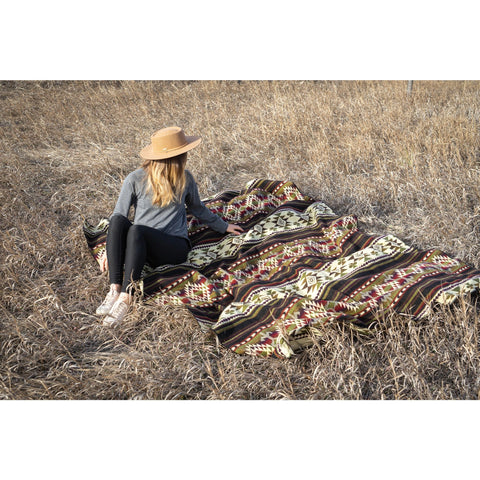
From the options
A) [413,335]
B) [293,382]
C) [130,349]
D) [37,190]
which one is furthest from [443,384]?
[37,190]

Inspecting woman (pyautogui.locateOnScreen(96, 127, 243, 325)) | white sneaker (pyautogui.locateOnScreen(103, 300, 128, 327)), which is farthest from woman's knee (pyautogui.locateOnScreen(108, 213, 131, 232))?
white sneaker (pyautogui.locateOnScreen(103, 300, 128, 327))

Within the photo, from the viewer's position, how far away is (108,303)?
2998mm

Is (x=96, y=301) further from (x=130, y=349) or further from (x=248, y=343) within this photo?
(x=248, y=343)

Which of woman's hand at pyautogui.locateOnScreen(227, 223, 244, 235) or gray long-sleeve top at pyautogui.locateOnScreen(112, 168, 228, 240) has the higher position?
gray long-sleeve top at pyautogui.locateOnScreen(112, 168, 228, 240)

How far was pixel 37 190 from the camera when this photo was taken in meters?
4.98

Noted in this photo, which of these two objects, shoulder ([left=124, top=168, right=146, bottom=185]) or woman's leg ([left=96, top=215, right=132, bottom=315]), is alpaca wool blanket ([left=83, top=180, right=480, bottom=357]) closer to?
woman's leg ([left=96, top=215, right=132, bottom=315])

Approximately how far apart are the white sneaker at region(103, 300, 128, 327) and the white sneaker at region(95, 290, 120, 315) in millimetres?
62

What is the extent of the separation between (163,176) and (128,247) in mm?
588

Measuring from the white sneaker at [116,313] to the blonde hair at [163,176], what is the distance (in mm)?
788

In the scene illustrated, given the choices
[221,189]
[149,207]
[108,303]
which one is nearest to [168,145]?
[149,207]

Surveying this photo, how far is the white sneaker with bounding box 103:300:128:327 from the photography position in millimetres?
2848

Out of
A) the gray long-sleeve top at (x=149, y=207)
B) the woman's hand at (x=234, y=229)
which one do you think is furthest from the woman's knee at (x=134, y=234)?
the woman's hand at (x=234, y=229)

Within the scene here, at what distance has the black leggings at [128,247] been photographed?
3.02 metres

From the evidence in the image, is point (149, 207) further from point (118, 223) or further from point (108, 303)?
point (108, 303)
